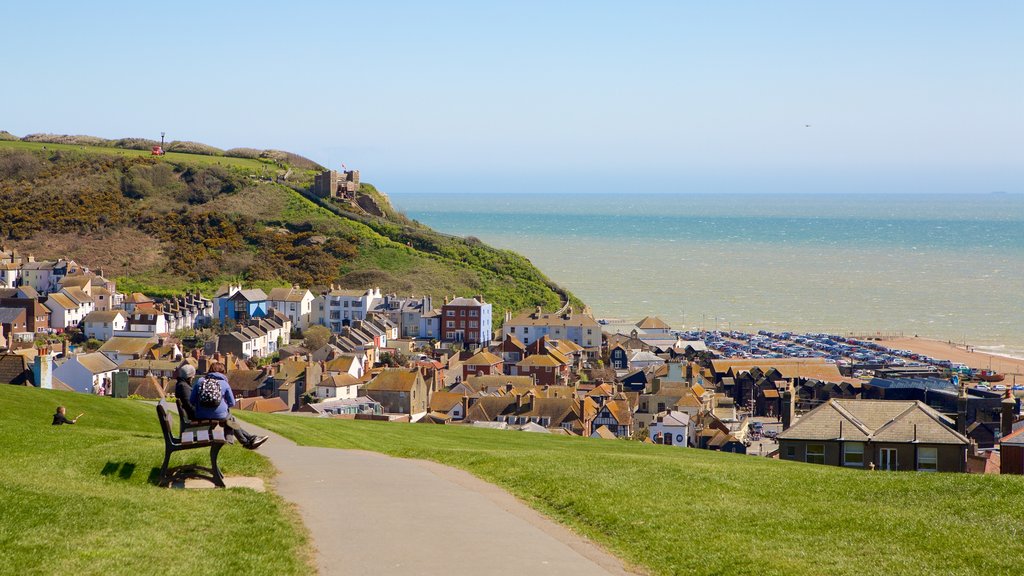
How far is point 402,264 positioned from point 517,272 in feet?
34.1

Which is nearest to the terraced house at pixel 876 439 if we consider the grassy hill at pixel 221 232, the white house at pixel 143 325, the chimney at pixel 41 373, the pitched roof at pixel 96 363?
the chimney at pixel 41 373

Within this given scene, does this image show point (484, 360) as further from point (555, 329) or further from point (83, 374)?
point (83, 374)

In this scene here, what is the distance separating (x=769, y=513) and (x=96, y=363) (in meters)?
43.5

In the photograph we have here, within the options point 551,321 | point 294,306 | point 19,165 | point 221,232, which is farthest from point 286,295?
point 19,165

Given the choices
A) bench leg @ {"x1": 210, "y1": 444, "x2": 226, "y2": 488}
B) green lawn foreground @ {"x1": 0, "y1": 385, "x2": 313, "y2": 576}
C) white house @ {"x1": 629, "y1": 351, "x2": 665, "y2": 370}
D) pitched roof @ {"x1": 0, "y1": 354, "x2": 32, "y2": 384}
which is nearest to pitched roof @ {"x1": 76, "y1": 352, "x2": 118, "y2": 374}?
pitched roof @ {"x1": 0, "y1": 354, "x2": 32, "y2": 384}

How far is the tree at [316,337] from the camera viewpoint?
230 ft

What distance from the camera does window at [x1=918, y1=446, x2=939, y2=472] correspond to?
2694 centimetres

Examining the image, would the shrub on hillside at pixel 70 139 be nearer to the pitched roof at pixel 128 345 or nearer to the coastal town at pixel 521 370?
the coastal town at pixel 521 370

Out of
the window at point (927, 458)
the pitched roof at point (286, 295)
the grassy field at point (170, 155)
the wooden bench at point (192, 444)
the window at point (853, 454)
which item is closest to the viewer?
the wooden bench at point (192, 444)

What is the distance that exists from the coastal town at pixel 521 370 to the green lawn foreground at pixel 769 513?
9484 mm

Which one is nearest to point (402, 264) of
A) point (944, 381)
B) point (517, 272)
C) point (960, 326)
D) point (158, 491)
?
point (517, 272)

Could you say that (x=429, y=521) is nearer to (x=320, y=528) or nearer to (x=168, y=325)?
(x=320, y=528)

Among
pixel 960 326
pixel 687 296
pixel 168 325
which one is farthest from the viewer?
pixel 687 296

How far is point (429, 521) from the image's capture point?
14.2 m
